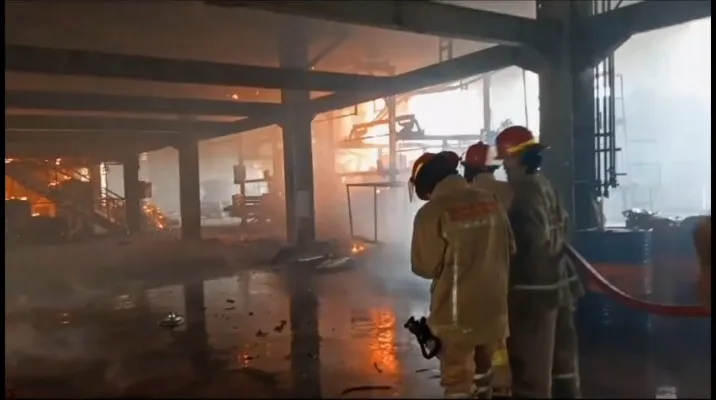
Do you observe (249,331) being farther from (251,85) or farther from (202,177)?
(202,177)

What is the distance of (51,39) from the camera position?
20.5ft

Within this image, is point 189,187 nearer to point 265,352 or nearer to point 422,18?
point 265,352

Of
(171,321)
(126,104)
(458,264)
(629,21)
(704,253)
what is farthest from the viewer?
(126,104)

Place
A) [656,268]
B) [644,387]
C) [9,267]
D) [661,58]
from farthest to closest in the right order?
[9,267]
[661,58]
[656,268]
[644,387]

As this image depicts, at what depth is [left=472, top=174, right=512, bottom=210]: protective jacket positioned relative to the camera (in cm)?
276

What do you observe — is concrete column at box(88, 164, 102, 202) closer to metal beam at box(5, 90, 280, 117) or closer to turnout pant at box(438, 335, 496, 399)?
metal beam at box(5, 90, 280, 117)

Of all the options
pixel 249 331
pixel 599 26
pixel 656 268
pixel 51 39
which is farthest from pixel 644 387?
pixel 51 39

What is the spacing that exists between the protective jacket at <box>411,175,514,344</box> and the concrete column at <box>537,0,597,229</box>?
2.10m

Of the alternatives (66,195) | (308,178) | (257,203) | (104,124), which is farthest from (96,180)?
(308,178)

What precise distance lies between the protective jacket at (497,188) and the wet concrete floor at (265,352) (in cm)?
110

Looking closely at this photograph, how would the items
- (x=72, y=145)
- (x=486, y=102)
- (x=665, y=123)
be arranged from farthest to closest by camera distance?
1. (x=72, y=145)
2. (x=486, y=102)
3. (x=665, y=123)

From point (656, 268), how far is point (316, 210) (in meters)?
4.66

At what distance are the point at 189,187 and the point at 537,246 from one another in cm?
646

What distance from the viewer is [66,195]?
782cm
